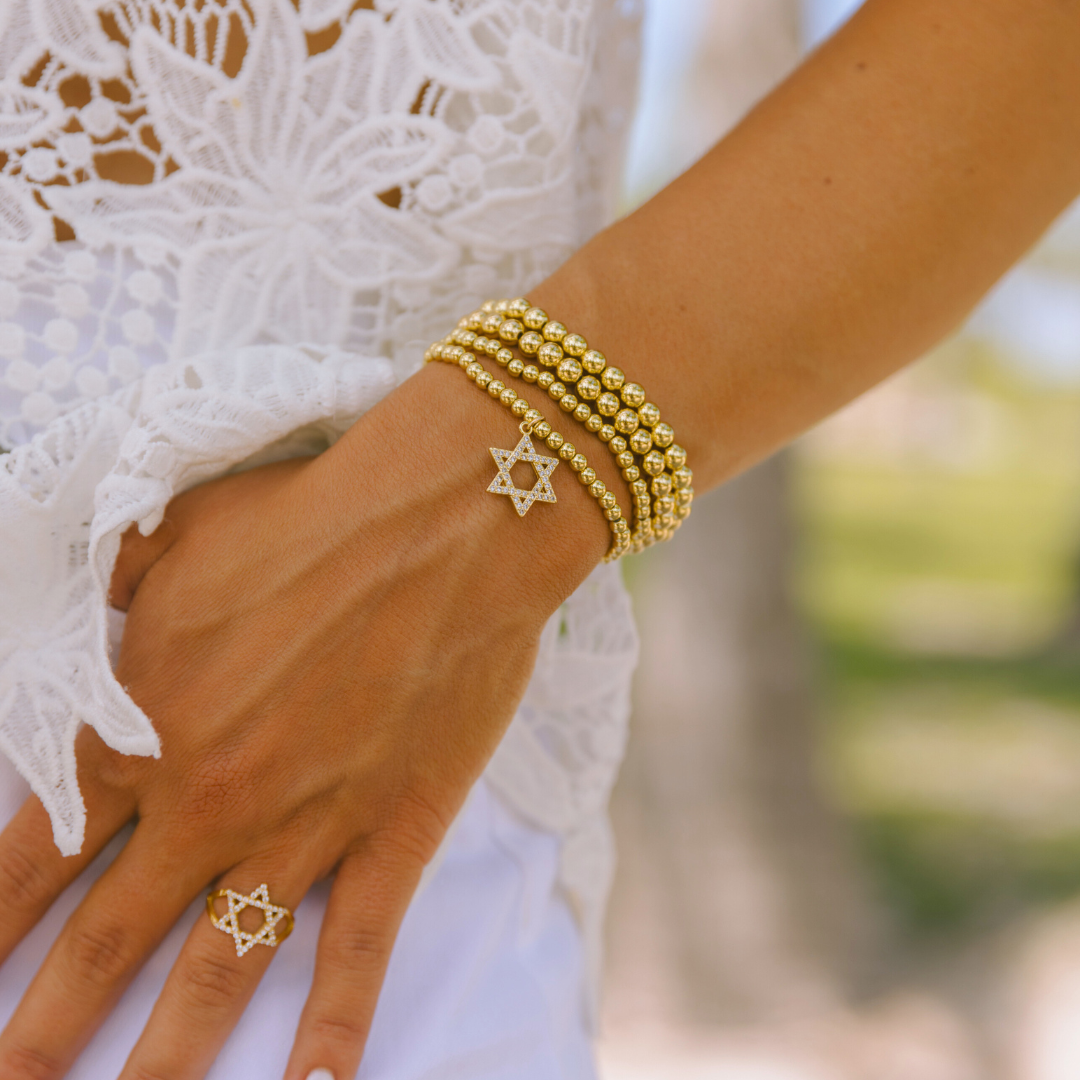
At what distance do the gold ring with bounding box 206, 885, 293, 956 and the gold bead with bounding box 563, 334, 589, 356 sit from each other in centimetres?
59

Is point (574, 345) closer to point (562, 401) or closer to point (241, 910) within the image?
point (562, 401)

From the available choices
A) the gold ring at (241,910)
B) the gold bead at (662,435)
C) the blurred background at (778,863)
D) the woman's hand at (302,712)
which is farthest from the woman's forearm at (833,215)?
the blurred background at (778,863)

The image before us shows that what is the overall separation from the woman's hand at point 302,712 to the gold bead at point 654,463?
7cm

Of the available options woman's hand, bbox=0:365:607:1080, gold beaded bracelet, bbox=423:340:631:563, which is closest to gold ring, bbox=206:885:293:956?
woman's hand, bbox=0:365:607:1080

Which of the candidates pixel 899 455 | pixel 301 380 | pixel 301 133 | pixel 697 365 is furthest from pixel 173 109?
pixel 899 455

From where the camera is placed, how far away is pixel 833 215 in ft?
3.16

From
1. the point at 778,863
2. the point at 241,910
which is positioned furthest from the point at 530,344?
the point at 778,863

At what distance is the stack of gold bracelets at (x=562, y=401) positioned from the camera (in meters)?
0.91

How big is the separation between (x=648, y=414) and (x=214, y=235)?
51cm

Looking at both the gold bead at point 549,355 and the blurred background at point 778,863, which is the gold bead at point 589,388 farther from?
the blurred background at point 778,863

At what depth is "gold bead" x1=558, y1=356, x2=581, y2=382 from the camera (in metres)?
0.92

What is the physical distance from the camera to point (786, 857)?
14.1 ft

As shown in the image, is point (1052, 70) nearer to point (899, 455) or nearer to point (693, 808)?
point (693, 808)

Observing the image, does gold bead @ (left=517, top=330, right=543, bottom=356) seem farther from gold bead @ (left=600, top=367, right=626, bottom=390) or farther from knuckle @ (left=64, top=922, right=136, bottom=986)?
knuckle @ (left=64, top=922, right=136, bottom=986)
